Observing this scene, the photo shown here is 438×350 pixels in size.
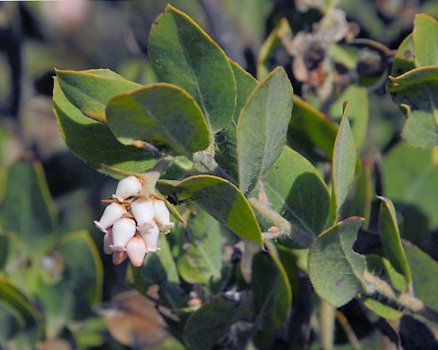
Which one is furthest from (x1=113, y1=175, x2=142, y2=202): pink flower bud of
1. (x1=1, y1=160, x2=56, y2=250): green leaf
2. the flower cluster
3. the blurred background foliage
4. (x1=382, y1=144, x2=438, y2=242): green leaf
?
(x1=1, y1=160, x2=56, y2=250): green leaf

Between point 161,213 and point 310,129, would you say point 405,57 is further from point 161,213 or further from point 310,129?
point 161,213

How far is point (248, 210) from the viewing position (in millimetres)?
972

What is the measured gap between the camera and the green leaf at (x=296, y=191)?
46.3 inches

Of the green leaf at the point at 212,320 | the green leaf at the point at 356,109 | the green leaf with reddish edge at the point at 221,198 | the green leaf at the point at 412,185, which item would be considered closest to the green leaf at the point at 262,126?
the green leaf with reddish edge at the point at 221,198

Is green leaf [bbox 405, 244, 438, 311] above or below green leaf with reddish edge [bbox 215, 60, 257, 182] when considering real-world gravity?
below

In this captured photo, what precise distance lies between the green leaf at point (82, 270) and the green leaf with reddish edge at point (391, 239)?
738mm

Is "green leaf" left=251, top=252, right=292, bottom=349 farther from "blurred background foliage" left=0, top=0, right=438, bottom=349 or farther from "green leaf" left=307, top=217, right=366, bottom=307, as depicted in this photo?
"green leaf" left=307, top=217, right=366, bottom=307

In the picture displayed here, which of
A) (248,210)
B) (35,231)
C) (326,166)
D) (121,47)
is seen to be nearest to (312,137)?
(326,166)

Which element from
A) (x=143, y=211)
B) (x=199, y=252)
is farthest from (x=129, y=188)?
(x=199, y=252)

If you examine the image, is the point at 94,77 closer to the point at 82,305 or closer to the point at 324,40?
the point at 324,40

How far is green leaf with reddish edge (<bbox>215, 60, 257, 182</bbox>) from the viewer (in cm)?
106

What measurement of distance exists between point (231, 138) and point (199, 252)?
0.33 meters

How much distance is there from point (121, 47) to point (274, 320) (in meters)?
1.46

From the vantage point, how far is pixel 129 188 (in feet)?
3.06
